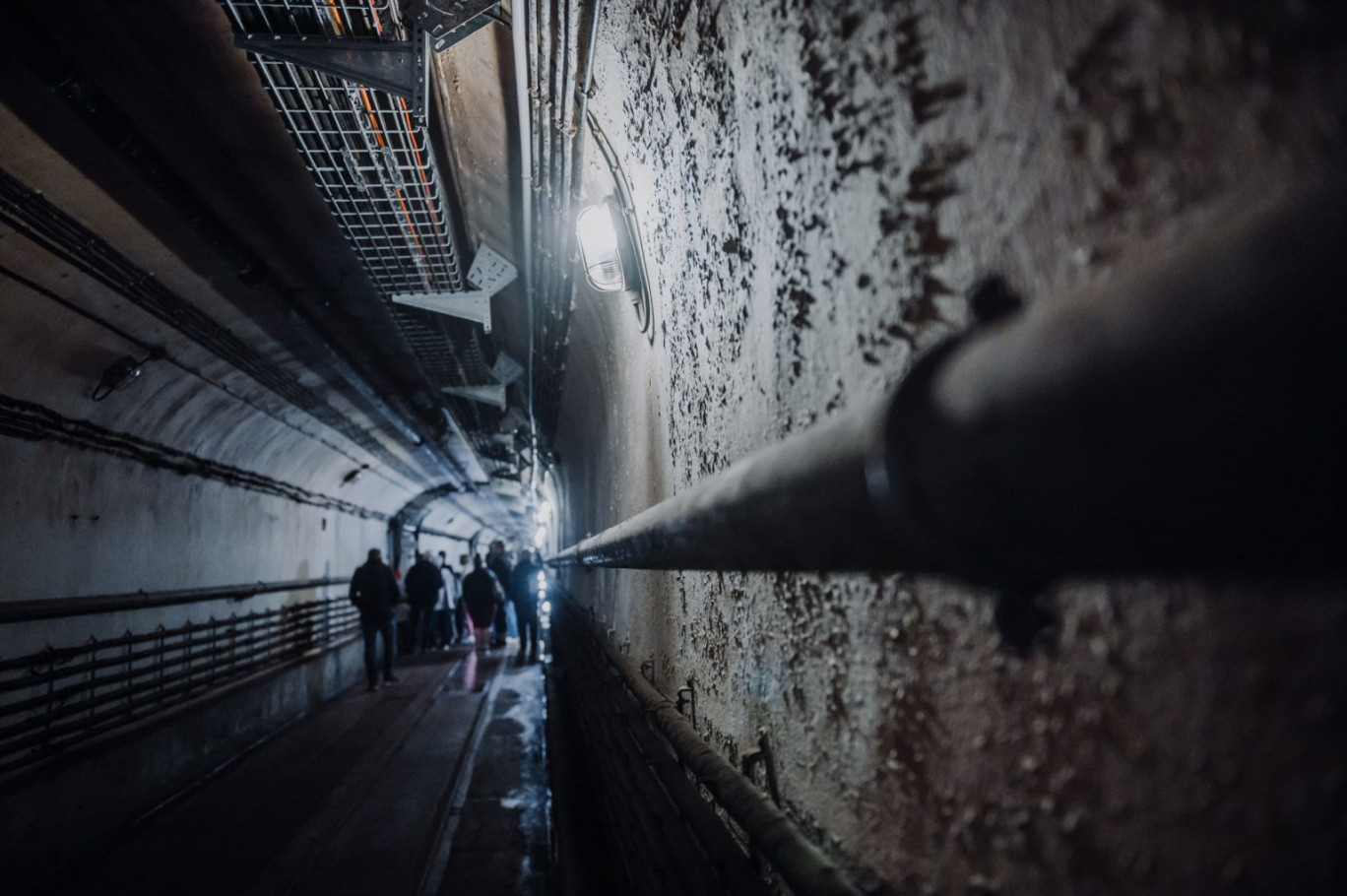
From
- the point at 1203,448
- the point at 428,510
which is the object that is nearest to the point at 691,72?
the point at 1203,448

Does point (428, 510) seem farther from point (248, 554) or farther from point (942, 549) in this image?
point (942, 549)

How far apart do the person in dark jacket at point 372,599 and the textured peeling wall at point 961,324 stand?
11385 mm

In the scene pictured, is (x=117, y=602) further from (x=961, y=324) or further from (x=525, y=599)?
(x=525, y=599)

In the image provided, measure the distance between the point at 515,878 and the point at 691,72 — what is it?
4812 millimetres

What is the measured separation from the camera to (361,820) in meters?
6.07

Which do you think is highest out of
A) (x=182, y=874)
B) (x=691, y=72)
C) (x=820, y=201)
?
(x=691, y=72)

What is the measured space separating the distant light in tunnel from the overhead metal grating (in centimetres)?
90

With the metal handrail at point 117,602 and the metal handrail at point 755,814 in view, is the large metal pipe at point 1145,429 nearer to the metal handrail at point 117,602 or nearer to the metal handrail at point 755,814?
the metal handrail at point 755,814

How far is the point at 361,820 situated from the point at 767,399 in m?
5.93

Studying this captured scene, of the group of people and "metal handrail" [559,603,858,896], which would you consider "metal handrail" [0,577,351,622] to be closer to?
the group of people

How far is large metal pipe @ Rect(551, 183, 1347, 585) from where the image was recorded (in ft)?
1.42

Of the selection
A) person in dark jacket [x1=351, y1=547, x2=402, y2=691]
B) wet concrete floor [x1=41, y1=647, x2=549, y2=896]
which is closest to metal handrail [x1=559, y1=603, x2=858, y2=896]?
wet concrete floor [x1=41, y1=647, x2=549, y2=896]

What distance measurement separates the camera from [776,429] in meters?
1.70

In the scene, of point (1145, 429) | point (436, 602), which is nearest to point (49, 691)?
point (1145, 429)
